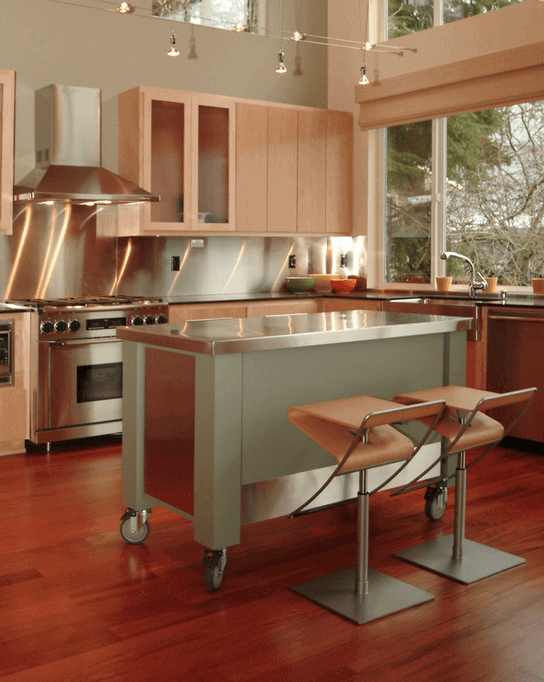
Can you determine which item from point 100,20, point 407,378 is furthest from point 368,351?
point 100,20

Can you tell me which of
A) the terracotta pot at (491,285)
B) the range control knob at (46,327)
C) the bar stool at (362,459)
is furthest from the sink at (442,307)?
the bar stool at (362,459)

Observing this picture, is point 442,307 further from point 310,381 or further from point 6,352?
point 6,352

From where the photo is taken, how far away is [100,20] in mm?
5734

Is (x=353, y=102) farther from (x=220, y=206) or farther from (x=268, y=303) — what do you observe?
(x=268, y=303)

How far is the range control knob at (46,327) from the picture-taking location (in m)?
4.86

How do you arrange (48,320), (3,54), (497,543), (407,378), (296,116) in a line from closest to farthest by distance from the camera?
(497,543)
(407,378)
(48,320)
(3,54)
(296,116)

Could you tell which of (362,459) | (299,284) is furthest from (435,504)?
(299,284)

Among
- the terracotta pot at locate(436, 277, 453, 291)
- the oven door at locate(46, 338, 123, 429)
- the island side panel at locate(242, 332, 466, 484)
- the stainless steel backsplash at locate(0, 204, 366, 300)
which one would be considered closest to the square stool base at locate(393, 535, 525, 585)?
the island side panel at locate(242, 332, 466, 484)

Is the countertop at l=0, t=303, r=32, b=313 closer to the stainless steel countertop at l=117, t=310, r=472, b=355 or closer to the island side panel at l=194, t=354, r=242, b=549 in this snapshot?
the stainless steel countertop at l=117, t=310, r=472, b=355

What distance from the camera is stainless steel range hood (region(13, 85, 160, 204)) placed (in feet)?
17.3

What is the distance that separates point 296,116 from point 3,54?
2.29 metres

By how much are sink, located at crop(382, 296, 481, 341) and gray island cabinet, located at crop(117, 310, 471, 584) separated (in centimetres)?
181

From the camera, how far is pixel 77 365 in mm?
5012

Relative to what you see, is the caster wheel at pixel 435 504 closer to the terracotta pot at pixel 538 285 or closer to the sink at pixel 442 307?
the sink at pixel 442 307
